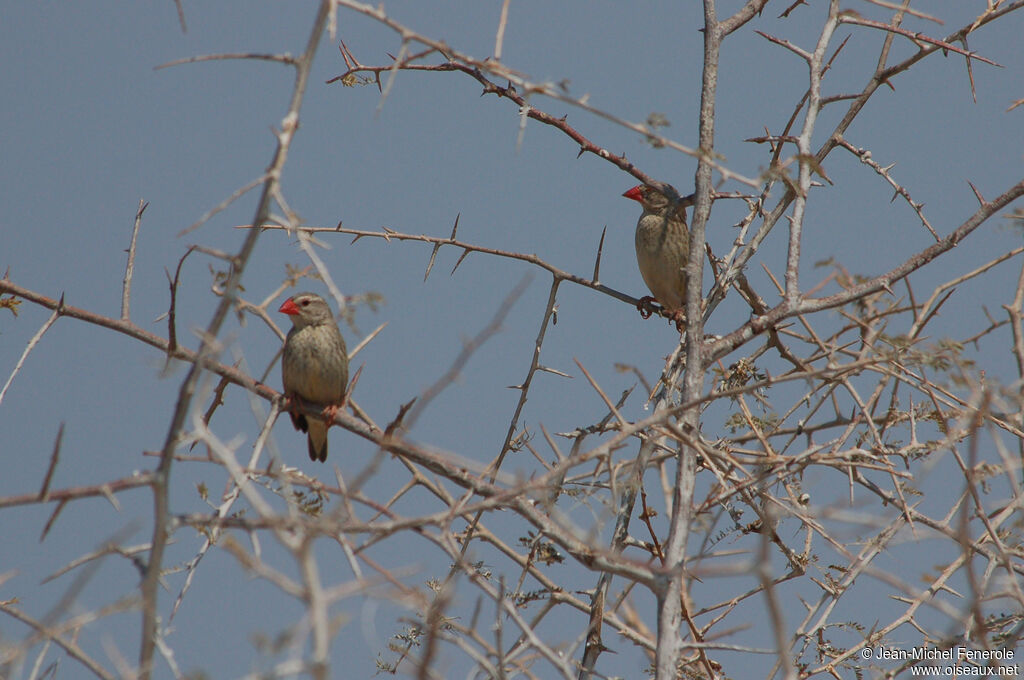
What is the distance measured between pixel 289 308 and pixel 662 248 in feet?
9.52

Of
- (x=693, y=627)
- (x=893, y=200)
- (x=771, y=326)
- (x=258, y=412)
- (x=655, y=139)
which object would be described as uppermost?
(x=893, y=200)

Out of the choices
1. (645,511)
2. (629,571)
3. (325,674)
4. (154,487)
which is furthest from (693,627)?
(325,674)

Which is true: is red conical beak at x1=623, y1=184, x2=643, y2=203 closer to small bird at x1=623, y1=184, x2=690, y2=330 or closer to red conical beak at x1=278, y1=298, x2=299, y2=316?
small bird at x1=623, y1=184, x2=690, y2=330

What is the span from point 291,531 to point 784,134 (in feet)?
10.9

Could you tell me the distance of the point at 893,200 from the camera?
490 centimetres

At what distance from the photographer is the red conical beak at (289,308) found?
263 inches

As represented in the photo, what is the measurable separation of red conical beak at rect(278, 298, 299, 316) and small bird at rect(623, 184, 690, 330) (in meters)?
2.43

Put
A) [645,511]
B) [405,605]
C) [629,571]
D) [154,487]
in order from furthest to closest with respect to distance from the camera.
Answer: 1. [645,511]
2. [629,571]
3. [154,487]
4. [405,605]

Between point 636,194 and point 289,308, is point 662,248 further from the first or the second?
point 289,308

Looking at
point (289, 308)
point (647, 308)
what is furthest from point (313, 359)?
point (647, 308)

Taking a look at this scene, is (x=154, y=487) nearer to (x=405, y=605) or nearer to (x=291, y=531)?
(x=291, y=531)

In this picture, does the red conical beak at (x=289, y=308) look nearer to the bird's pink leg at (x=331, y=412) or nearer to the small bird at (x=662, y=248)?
the bird's pink leg at (x=331, y=412)

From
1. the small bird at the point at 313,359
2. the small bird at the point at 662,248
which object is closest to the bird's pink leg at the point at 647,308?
the small bird at the point at 662,248

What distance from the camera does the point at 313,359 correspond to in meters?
6.24
